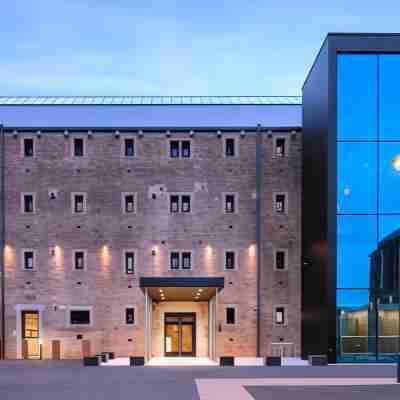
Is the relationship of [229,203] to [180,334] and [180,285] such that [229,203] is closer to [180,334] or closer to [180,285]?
[180,285]

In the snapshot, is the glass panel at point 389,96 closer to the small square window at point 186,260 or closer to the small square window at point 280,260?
the small square window at point 280,260

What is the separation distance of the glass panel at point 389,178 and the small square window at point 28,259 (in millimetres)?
20357

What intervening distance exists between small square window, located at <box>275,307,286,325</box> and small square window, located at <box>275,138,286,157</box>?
9.53m

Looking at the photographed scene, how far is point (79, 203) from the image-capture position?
29.3m

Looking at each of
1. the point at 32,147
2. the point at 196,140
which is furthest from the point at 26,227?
the point at 196,140

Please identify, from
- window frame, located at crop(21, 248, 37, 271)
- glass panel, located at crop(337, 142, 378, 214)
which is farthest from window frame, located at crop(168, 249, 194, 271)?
glass panel, located at crop(337, 142, 378, 214)

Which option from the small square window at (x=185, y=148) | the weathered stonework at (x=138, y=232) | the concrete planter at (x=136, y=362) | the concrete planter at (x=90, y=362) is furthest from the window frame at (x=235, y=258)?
the concrete planter at (x=90, y=362)

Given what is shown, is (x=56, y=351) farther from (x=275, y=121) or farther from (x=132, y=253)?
(x=275, y=121)

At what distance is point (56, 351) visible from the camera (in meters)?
28.1

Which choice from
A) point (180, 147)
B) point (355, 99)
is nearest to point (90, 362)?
point (180, 147)

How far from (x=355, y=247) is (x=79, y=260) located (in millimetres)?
16155

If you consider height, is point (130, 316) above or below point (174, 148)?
below

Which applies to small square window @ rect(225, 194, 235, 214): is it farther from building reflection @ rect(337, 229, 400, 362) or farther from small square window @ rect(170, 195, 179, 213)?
building reflection @ rect(337, 229, 400, 362)

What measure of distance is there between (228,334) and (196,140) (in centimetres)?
1213
